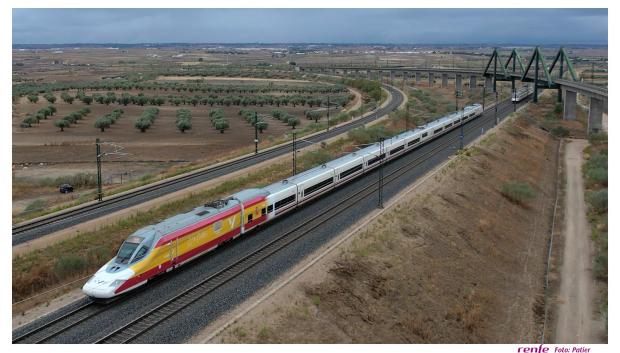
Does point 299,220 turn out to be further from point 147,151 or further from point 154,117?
point 154,117

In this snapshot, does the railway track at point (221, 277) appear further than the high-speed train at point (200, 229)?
No

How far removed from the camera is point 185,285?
90.1 feet

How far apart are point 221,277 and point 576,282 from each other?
75.8 ft

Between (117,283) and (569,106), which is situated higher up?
(569,106)

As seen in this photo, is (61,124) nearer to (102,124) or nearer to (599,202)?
(102,124)

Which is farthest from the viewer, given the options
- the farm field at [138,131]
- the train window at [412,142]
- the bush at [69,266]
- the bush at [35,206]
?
the train window at [412,142]

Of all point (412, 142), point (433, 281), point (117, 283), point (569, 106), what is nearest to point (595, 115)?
point (569, 106)

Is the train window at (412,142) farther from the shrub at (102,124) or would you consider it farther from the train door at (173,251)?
the shrub at (102,124)

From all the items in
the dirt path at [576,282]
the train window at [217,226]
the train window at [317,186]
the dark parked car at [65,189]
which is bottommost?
the dirt path at [576,282]

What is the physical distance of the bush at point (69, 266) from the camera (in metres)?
29.3

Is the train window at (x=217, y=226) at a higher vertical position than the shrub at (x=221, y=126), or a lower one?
lower

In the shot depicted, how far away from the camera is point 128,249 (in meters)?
26.5

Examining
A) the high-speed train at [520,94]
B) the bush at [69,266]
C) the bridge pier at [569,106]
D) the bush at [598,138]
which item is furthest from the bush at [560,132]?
the bush at [69,266]

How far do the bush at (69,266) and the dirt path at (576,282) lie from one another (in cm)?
2524
